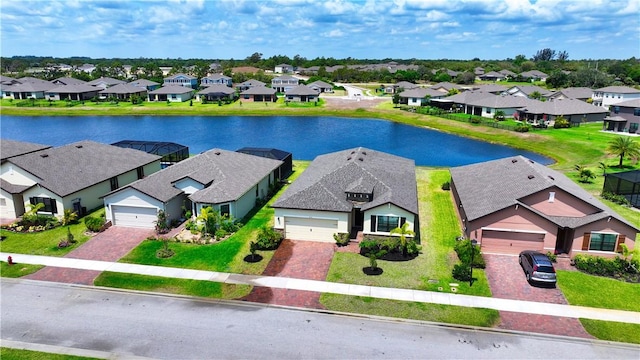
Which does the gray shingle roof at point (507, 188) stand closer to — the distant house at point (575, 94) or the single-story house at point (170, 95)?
the distant house at point (575, 94)

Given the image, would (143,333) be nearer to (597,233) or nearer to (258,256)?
(258,256)

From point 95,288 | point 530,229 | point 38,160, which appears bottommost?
point 95,288

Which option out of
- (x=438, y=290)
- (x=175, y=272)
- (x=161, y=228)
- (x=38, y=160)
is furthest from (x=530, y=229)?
(x=38, y=160)

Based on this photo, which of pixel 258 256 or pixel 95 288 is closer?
pixel 95 288

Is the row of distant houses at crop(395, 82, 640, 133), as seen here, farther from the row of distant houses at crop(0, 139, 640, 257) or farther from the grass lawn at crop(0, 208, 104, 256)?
the grass lawn at crop(0, 208, 104, 256)

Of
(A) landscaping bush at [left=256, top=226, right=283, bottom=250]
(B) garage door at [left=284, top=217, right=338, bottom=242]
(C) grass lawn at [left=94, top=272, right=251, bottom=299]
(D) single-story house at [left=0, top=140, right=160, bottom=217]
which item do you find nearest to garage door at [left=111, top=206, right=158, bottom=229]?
(D) single-story house at [left=0, top=140, right=160, bottom=217]

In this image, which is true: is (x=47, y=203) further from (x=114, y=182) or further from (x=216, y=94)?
(x=216, y=94)
